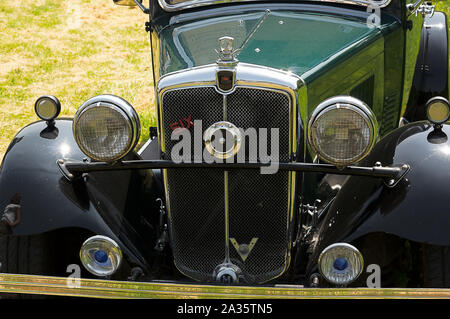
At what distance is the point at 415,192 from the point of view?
2.70m

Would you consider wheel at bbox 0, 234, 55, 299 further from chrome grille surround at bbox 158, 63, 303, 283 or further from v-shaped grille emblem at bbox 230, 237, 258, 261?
v-shaped grille emblem at bbox 230, 237, 258, 261

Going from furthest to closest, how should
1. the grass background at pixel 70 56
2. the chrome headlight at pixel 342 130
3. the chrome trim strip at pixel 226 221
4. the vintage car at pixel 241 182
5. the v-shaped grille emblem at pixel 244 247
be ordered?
1. the grass background at pixel 70 56
2. the v-shaped grille emblem at pixel 244 247
3. the chrome trim strip at pixel 226 221
4. the vintage car at pixel 241 182
5. the chrome headlight at pixel 342 130

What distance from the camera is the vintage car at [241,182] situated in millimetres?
2676

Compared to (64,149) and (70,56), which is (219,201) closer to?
(64,149)

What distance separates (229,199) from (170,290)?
65 centimetres

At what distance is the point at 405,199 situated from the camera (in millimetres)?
2697

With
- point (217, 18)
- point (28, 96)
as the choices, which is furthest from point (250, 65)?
point (28, 96)

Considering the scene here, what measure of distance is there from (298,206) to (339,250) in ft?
1.53

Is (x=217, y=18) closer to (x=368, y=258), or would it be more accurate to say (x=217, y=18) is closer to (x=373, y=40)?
(x=373, y=40)

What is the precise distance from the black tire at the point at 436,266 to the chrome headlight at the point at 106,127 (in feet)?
4.46

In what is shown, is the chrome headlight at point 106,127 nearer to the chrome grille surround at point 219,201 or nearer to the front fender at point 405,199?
the chrome grille surround at point 219,201

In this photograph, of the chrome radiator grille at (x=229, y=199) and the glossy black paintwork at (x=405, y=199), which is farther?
the chrome radiator grille at (x=229, y=199)

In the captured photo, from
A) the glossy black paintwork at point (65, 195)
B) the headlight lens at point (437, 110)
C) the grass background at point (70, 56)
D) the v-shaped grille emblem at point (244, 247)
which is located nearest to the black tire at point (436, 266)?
the headlight lens at point (437, 110)

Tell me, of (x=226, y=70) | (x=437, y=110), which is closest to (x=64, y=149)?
(x=226, y=70)
